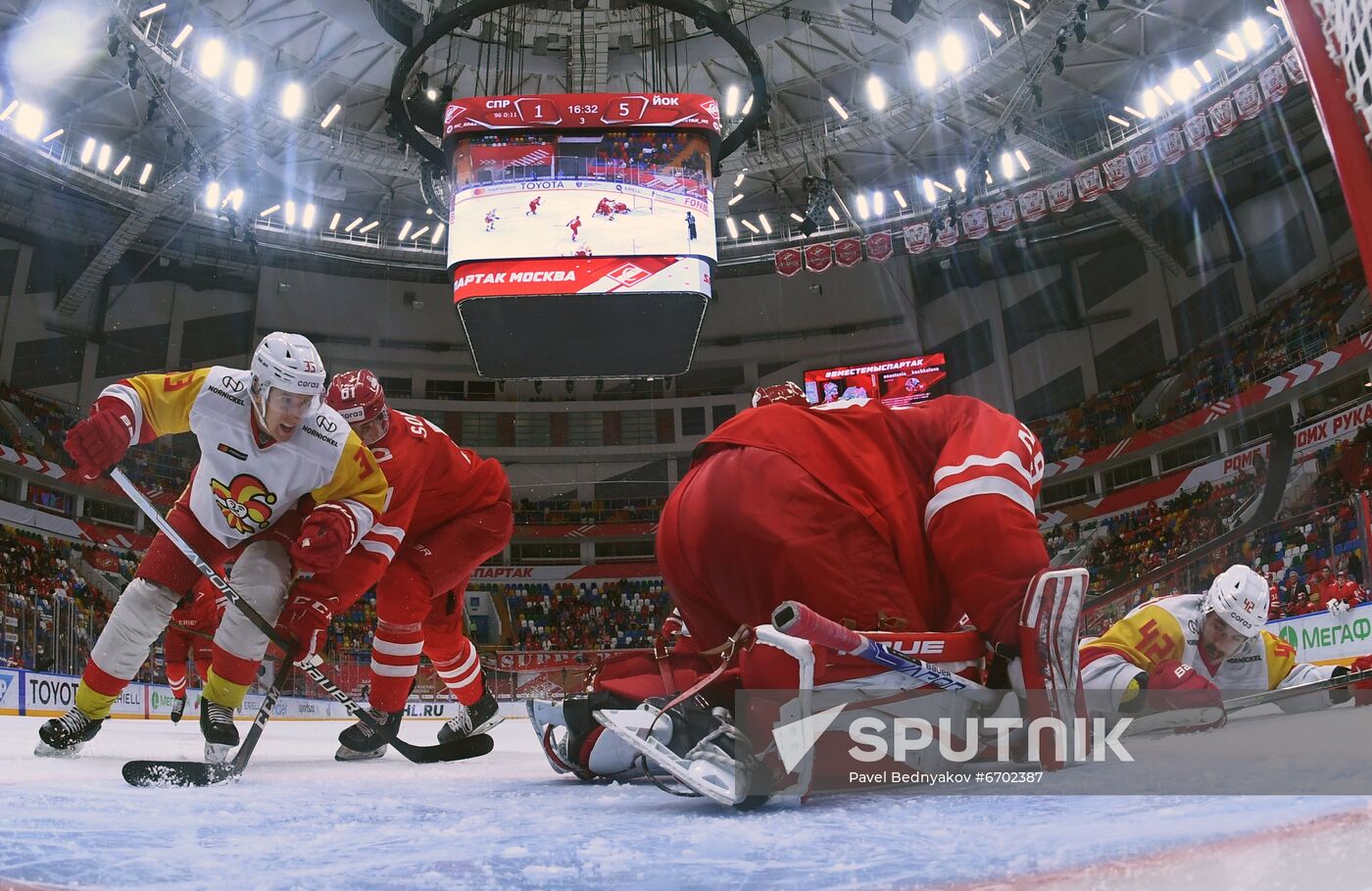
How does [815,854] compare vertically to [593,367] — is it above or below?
below

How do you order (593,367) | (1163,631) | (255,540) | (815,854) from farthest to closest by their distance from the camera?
1. (593,367)
2. (1163,631)
3. (255,540)
4. (815,854)

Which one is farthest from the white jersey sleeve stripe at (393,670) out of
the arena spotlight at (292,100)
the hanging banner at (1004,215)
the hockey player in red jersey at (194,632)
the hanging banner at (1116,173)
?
the hanging banner at (1004,215)

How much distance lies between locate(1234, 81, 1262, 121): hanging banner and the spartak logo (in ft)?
29.4

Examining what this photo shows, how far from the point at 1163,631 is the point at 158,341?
22.0 m

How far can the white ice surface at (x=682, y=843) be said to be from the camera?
2.49ft

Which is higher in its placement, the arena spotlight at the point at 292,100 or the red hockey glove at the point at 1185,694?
the arena spotlight at the point at 292,100

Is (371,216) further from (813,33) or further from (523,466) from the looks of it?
(813,33)

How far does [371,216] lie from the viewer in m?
20.7

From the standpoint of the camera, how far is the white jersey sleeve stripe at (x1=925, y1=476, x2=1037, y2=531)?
1.56m

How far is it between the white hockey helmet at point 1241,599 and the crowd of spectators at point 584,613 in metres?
18.1

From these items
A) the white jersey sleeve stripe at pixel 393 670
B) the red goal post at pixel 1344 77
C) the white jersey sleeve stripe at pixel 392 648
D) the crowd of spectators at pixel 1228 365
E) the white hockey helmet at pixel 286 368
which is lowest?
the white jersey sleeve stripe at pixel 393 670

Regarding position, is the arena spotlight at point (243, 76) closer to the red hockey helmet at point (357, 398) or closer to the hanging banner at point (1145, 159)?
the hanging banner at point (1145, 159)

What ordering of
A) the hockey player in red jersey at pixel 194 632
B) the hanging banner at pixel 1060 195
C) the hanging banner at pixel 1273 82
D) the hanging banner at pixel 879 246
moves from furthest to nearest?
the hanging banner at pixel 879 246 → the hanging banner at pixel 1060 195 → the hanging banner at pixel 1273 82 → the hockey player in red jersey at pixel 194 632

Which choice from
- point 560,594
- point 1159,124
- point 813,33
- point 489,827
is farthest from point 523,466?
point 489,827
